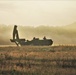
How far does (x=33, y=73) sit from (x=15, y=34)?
164 ft

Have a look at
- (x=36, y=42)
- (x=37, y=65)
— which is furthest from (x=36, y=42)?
(x=37, y=65)

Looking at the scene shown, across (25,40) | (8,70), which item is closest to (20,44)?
(25,40)

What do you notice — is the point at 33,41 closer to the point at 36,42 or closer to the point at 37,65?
the point at 36,42

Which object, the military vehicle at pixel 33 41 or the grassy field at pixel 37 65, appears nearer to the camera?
the grassy field at pixel 37 65

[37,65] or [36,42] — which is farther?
[36,42]

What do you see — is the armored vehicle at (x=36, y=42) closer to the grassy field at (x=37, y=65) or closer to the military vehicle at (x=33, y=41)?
the military vehicle at (x=33, y=41)

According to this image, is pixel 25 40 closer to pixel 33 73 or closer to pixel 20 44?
pixel 20 44

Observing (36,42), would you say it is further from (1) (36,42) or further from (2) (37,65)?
(2) (37,65)

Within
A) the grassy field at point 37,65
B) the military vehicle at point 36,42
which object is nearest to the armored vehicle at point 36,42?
the military vehicle at point 36,42

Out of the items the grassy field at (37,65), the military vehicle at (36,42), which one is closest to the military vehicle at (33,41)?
the military vehicle at (36,42)

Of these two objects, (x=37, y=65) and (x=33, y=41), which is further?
(x=33, y=41)

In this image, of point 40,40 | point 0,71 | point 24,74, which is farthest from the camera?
point 40,40

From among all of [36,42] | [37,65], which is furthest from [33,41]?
[37,65]

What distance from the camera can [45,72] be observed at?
20812 millimetres
